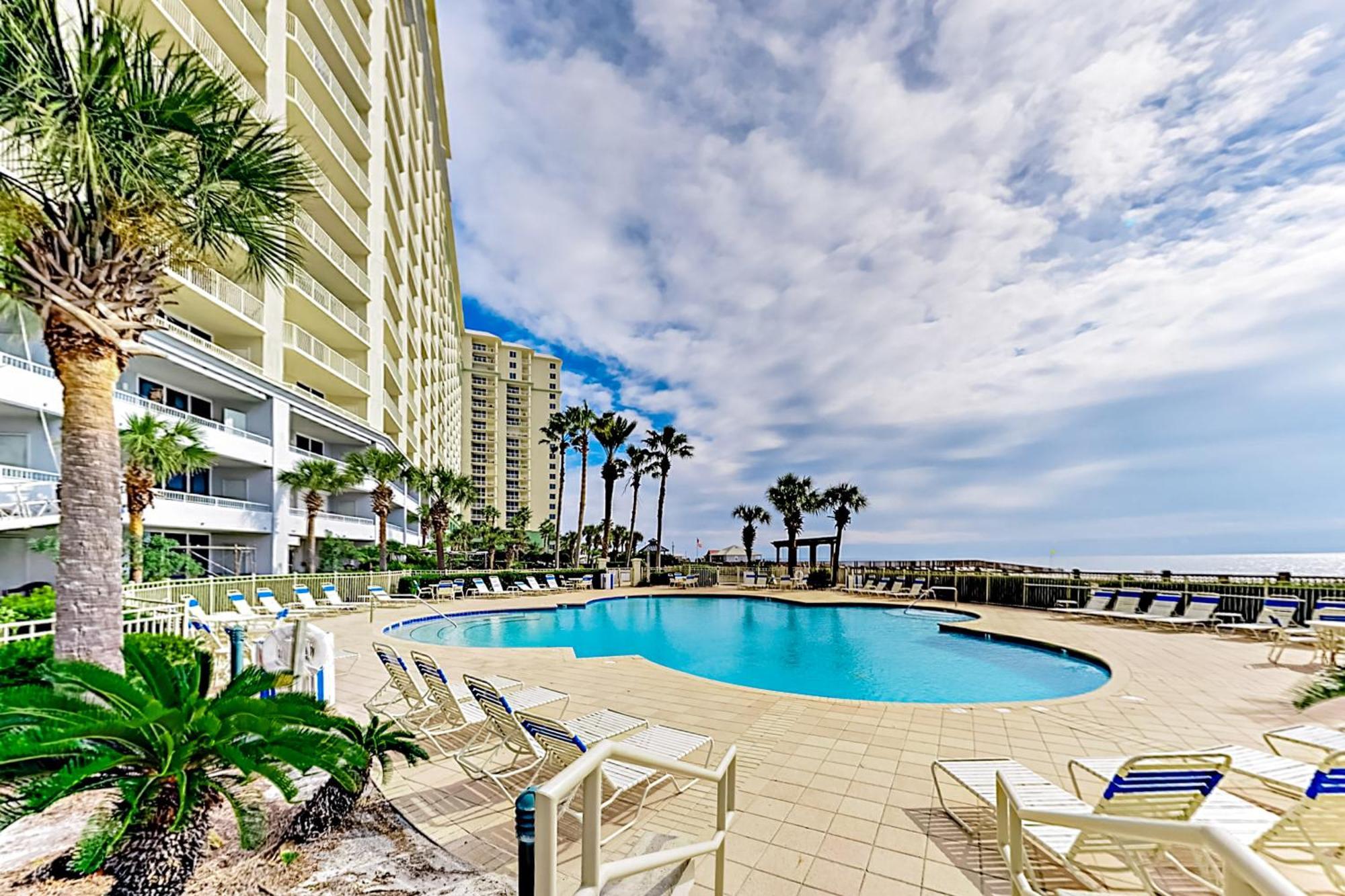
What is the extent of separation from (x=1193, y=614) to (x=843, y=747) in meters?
14.0

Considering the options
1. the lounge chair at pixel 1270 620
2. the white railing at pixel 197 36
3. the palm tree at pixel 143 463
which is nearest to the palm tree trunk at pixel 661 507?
the palm tree at pixel 143 463

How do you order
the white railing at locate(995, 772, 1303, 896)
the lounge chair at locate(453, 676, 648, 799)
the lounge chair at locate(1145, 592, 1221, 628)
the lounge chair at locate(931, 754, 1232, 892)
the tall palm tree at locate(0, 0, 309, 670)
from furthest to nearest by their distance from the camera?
1. the lounge chair at locate(1145, 592, 1221, 628)
2. the tall palm tree at locate(0, 0, 309, 670)
3. the lounge chair at locate(453, 676, 648, 799)
4. the lounge chair at locate(931, 754, 1232, 892)
5. the white railing at locate(995, 772, 1303, 896)

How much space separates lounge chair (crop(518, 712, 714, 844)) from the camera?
4035 millimetres

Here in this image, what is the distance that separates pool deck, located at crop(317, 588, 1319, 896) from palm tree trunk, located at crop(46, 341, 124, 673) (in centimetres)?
281

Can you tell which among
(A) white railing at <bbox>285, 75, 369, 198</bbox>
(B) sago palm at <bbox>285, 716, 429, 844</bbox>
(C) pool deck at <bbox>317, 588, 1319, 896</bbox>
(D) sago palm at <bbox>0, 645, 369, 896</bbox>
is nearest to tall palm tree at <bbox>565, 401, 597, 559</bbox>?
(A) white railing at <bbox>285, 75, 369, 198</bbox>

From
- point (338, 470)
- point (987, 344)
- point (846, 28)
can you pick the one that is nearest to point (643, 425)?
point (338, 470)

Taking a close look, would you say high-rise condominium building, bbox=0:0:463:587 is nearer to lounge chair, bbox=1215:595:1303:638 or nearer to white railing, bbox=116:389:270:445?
white railing, bbox=116:389:270:445

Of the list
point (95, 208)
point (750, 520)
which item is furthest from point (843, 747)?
point (750, 520)

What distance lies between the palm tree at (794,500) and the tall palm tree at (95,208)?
31624 mm

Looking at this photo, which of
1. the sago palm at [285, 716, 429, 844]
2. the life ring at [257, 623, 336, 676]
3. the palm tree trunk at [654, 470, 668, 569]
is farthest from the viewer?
the palm tree trunk at [654, 470, 668, 569]

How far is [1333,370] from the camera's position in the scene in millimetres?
9469

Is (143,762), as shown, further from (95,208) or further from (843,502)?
(843,502)

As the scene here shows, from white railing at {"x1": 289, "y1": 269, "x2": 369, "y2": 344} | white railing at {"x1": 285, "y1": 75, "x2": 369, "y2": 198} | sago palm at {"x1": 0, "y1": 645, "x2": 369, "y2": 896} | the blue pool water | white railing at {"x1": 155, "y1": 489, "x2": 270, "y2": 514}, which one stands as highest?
white railing at {"x1": 285, "y1": 75, "x2": 369, "y2": 198}

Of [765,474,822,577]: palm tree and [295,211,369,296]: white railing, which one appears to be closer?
[295,211,369,296]: white railing
